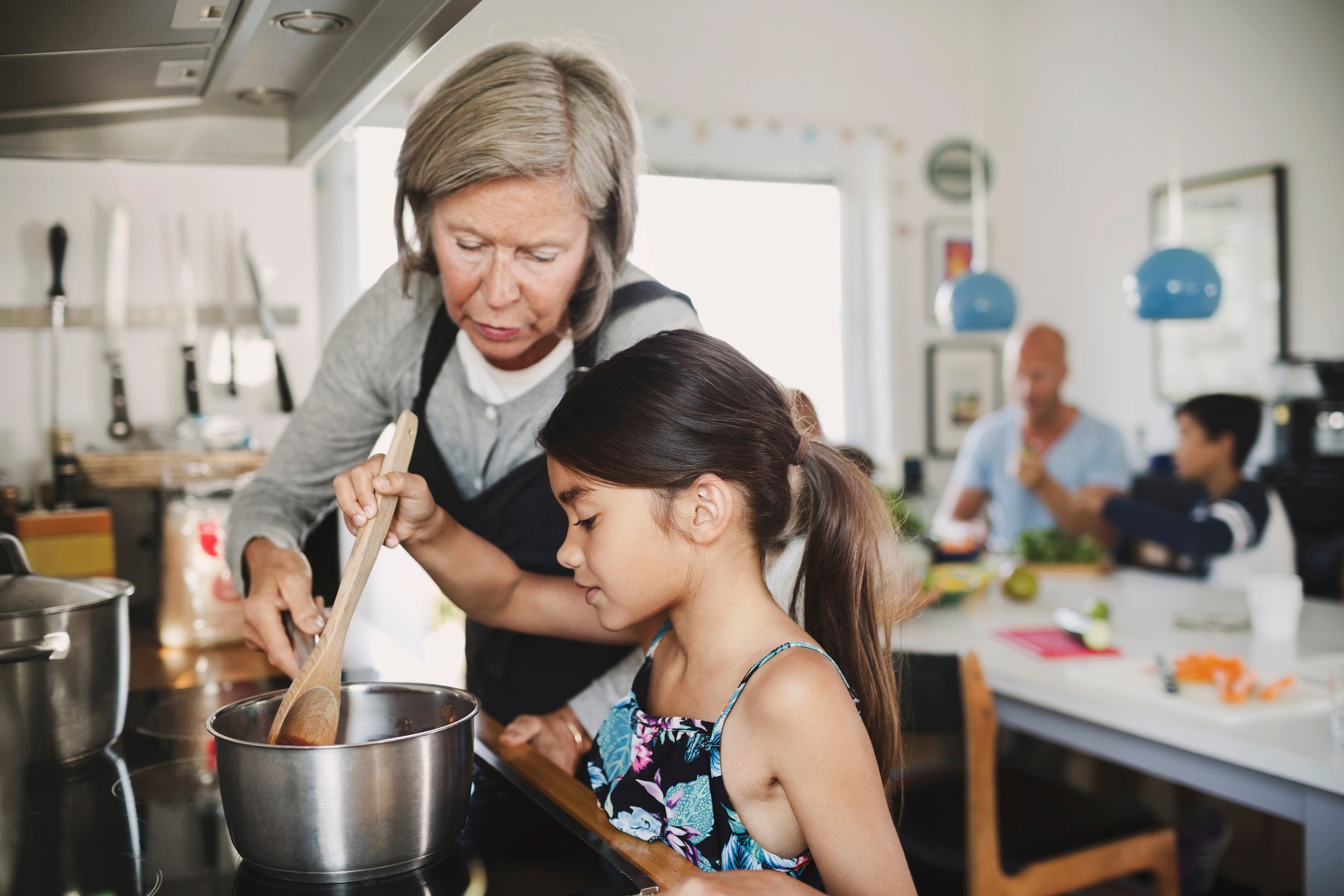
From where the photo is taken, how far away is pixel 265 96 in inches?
53.3

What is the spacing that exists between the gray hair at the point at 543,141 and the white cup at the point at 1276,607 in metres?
1.89

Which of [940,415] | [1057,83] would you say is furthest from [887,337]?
[1057,83]

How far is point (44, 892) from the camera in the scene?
29.0 inches

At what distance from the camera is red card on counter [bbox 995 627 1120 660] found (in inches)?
87.7

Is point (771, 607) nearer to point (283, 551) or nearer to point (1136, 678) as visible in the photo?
point (283, 551)

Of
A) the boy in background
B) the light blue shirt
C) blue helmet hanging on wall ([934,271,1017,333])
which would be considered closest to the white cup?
the boy in background

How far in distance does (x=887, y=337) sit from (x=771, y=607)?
141 inches

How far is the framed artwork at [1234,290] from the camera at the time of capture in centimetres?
390

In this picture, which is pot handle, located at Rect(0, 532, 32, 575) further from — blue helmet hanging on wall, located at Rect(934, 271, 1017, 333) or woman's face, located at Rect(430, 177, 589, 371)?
blue helmet hanging on wall, located at Rect(934, 271, 1017, 333)

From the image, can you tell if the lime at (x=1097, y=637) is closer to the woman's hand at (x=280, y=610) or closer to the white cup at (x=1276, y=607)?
the white cup at (x=1276, y=607)

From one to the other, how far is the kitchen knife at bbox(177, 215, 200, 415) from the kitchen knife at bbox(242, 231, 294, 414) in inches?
4.0

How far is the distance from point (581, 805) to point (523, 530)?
335mm

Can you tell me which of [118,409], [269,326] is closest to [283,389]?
[269,326]

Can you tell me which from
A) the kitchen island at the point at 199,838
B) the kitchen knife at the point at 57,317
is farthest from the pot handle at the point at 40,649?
the kitchen knife at the point at 57,317
